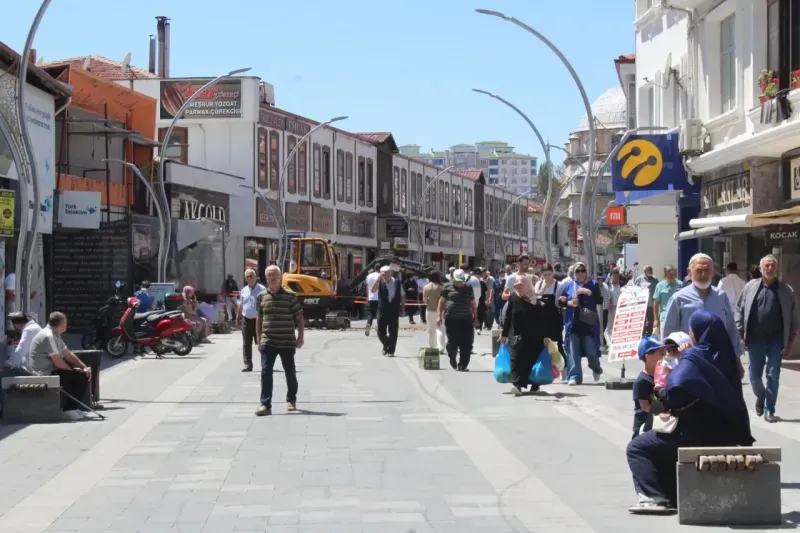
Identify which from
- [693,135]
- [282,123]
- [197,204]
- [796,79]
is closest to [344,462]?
[796,79]

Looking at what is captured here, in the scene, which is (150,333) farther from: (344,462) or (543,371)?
(344,462)

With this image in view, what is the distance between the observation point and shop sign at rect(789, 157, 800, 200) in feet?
69.3

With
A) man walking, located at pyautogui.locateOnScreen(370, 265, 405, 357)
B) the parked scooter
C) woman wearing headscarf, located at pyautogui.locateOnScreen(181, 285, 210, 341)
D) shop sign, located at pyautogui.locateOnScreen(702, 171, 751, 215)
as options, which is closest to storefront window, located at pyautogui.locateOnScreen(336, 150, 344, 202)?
woman wearing headscarf, located at pyautogui.locateOnScreen(181, 285, 210, 341)

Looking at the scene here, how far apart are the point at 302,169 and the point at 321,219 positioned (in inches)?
126

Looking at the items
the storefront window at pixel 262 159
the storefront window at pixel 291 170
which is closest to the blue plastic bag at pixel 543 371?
the storefront window at pixel 262 159

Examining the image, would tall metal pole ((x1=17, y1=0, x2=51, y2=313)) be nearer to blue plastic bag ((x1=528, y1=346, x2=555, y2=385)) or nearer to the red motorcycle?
the red motorcycle

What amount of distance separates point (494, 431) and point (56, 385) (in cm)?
490

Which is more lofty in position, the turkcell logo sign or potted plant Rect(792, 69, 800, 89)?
potted plant Rect(792, 69, 800, 89)

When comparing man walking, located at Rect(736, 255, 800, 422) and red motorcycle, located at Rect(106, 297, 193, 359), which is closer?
man walking, located at Rect(736, 255, 800, 422)

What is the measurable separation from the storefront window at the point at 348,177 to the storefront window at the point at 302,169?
6.95 meters

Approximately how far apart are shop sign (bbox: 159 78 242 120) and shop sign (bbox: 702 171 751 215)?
32.8 m

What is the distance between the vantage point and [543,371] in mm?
16953

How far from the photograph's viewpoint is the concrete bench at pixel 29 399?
14.5 m

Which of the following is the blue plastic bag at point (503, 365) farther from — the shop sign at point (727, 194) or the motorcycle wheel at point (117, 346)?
the motorcycle wheel at point (117, 346)
